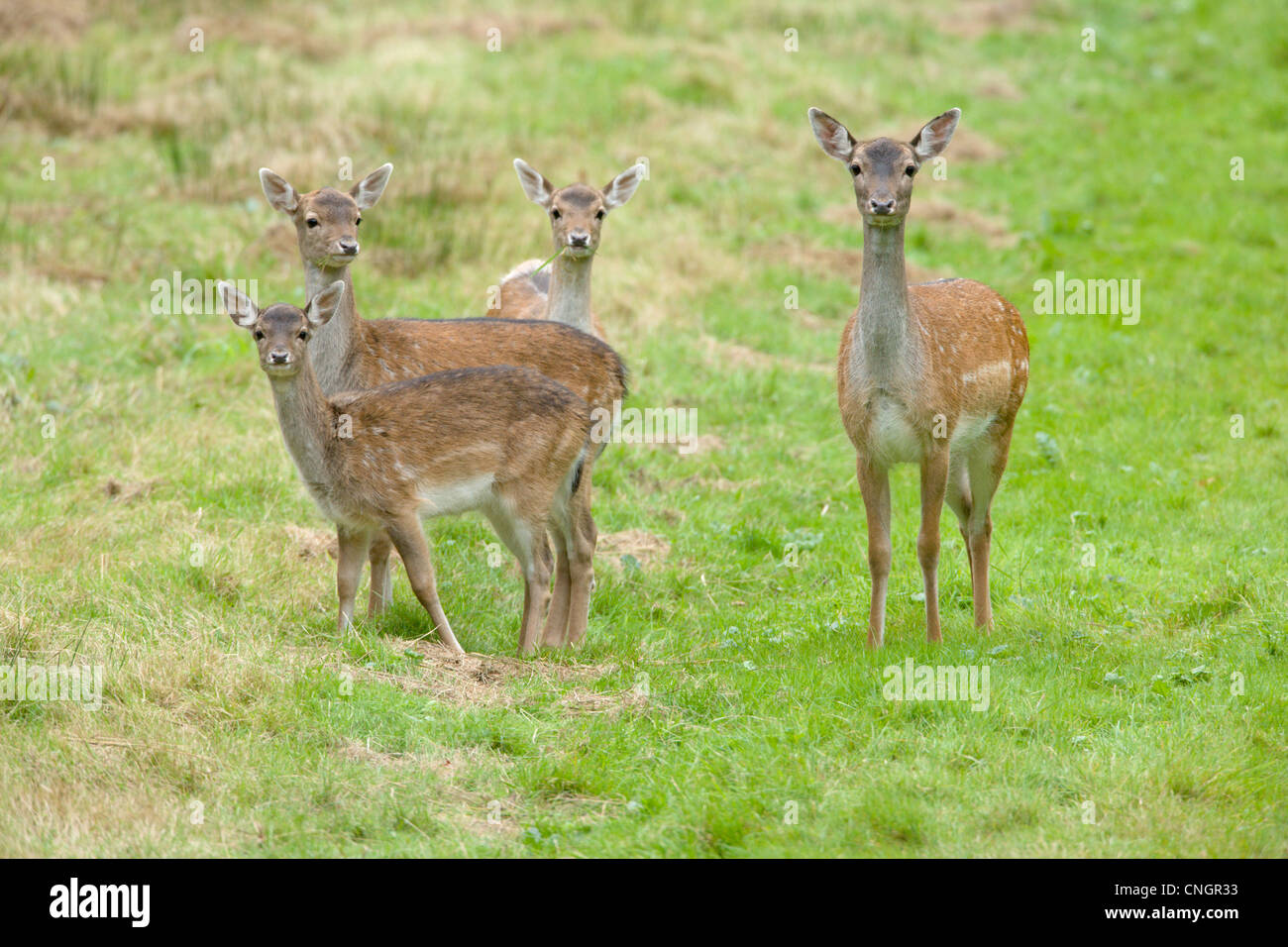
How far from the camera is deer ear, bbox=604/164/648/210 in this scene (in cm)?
971

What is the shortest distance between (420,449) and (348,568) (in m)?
0.68

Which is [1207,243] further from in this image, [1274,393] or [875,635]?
[875,635]

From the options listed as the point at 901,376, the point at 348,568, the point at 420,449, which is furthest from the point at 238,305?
the point at 901,376

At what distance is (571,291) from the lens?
9242 millimetres

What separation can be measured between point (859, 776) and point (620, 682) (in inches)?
55.9

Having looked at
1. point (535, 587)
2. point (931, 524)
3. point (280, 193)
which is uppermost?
point (280, 193)

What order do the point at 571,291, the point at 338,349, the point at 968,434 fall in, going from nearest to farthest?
the point at 968,434
the point at 338,349
the point at 571,291

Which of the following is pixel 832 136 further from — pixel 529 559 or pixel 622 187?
pixel 529 559

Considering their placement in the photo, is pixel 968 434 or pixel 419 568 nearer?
pixel 419 568

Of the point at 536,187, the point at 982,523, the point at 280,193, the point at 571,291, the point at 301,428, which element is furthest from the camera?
the point at 536,187

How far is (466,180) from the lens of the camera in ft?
47.8

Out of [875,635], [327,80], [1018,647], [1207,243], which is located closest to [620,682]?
[875,635]

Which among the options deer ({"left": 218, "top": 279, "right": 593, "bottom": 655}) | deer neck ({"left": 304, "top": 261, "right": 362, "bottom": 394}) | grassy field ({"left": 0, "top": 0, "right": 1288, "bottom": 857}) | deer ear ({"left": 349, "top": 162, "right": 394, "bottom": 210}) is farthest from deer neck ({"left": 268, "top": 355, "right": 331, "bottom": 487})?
deer ear ({"left": 349, "top": 162, "right": 394, "bottom": 210})
